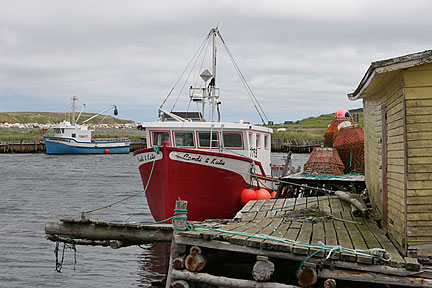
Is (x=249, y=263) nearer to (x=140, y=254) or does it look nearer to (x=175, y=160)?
(x=175, y=160)

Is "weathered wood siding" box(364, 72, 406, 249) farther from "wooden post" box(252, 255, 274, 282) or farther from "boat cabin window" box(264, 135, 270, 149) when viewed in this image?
"boat cabin window" box(264, 135, 270, 149)

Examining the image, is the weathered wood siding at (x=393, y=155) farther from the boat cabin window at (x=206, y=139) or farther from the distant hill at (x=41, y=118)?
the distant hill at (x=41, y=118)

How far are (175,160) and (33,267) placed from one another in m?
4.50

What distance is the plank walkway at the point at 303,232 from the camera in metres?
6.81

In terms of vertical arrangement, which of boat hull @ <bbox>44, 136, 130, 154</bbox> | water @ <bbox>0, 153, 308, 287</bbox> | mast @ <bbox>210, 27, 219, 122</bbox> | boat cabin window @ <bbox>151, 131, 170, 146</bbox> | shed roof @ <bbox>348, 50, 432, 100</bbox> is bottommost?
water @ <bbox>0, 153, 308, 287</bbox>

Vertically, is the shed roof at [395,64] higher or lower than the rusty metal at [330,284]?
higher

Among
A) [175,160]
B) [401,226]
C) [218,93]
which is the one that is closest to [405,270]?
[401,226]

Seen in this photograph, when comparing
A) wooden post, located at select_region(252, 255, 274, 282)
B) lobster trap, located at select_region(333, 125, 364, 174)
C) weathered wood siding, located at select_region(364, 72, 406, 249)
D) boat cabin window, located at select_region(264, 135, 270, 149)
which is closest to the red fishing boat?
boat cabin window, located at select_region(264, 135, 270, 149)

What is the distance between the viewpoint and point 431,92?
733 centimetres

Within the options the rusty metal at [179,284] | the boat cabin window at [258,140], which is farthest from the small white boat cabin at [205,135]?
the rusty metal at [179,284]

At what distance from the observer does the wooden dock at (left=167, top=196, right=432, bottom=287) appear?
655 centimetres

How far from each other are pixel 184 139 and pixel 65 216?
25.4 feet

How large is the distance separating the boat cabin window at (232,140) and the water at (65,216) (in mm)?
3644

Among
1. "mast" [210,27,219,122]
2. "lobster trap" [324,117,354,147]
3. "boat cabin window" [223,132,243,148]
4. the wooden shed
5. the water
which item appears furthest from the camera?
"lobster trap" [324,117,354,147]
